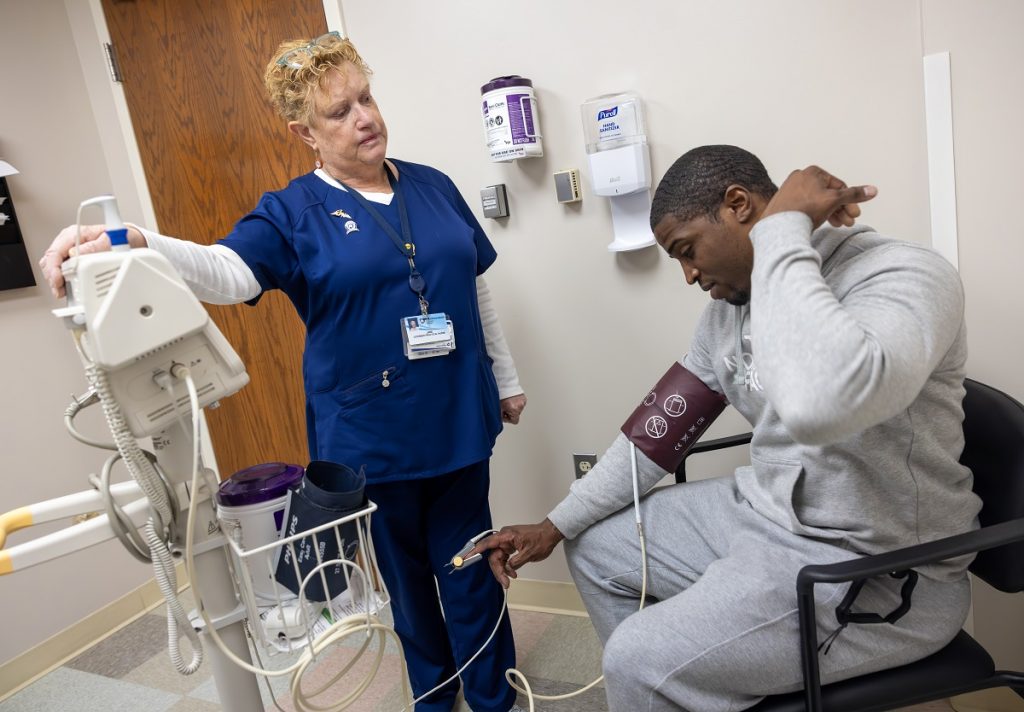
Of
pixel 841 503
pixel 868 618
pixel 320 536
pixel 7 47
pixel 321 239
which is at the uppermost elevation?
pixel 7 47

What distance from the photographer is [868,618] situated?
40.4 inches

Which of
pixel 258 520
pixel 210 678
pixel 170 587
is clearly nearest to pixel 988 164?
pixel 258 520

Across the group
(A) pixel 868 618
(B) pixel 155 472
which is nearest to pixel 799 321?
(A) pixel 868 618

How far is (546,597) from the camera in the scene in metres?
2.19

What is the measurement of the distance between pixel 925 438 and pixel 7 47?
9.34 ft

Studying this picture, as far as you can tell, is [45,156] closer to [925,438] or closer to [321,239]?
[321,239]

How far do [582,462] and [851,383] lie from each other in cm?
123

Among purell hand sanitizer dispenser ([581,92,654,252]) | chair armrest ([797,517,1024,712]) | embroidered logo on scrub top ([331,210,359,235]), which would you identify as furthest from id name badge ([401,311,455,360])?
chair armrest ([797,517,1024,712])

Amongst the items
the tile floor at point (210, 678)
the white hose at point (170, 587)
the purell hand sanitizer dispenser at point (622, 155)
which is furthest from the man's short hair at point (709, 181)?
the tile floor at point (210, 678)

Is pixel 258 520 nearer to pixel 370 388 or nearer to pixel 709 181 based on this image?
pixel 370 388

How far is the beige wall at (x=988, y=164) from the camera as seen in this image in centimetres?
137

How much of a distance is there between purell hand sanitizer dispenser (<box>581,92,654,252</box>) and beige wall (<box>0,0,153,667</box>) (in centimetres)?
189

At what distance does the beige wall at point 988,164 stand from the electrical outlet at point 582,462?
0.96 metres

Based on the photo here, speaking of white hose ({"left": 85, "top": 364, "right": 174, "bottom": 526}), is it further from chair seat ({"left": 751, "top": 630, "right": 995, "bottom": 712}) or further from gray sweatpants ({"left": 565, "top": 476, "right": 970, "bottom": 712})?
chair seat ({"left": 751, "top": 630, "right": 995, "bottom": 712})
